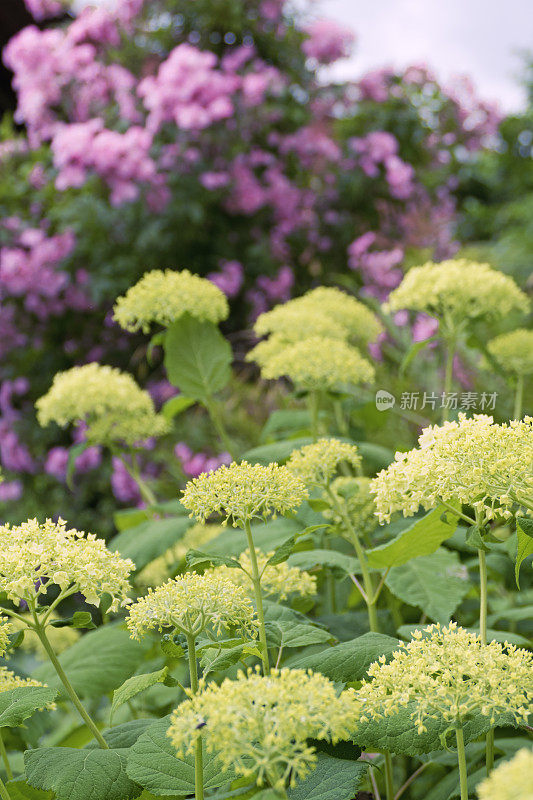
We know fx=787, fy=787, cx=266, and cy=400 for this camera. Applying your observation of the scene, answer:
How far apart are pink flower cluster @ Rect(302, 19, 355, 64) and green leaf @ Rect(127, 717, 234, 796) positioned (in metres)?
3.97

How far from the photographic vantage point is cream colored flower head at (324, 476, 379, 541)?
1.02m

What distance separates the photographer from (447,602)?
1.04 metres

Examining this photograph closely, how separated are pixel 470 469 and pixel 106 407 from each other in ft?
3.14

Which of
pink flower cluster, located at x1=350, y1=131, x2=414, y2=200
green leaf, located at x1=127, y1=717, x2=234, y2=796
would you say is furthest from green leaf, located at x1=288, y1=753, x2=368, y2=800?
pink flower cluster, located at x1=350, y1=131, x2=414, y2=200

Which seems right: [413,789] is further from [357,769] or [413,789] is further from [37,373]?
[37,373]

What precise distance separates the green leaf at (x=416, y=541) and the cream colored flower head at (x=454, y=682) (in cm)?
20

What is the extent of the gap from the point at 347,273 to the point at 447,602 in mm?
3224

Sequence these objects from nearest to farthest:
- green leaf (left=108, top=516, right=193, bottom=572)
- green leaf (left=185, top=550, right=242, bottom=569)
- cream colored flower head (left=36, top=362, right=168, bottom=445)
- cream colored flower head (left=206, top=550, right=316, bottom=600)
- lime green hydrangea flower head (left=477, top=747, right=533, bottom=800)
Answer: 1. lime green hydrangea flower head (left=477, top=747, right=533, bottom=800)
2. green leaf (left=185, top=550, right=242, bottom=569)
3. cream colored flower head (left=206, top=550, right=316, bottom=600)
4. green leaf (left=108, top=516, right=193, bottom=572)
5. cream colored flower head (left=36, top=362, right=168, bottom=445)

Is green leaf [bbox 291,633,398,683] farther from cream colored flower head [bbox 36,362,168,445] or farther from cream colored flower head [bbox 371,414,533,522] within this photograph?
cream colored flower head [bbox 36,362,168,445]

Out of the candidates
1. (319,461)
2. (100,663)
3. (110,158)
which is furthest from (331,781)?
(110,158)

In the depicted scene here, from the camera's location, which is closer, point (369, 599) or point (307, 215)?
point (369, 599)

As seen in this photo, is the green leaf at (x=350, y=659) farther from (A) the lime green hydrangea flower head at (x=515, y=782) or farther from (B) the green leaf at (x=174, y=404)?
(B) the green leaf at (x=174, y=404)

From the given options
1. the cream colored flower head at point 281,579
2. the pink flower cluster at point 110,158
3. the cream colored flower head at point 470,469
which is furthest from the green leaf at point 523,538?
the pink flower cluster at point 110,158

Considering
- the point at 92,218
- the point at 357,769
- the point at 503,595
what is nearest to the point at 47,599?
the point at 503,595
